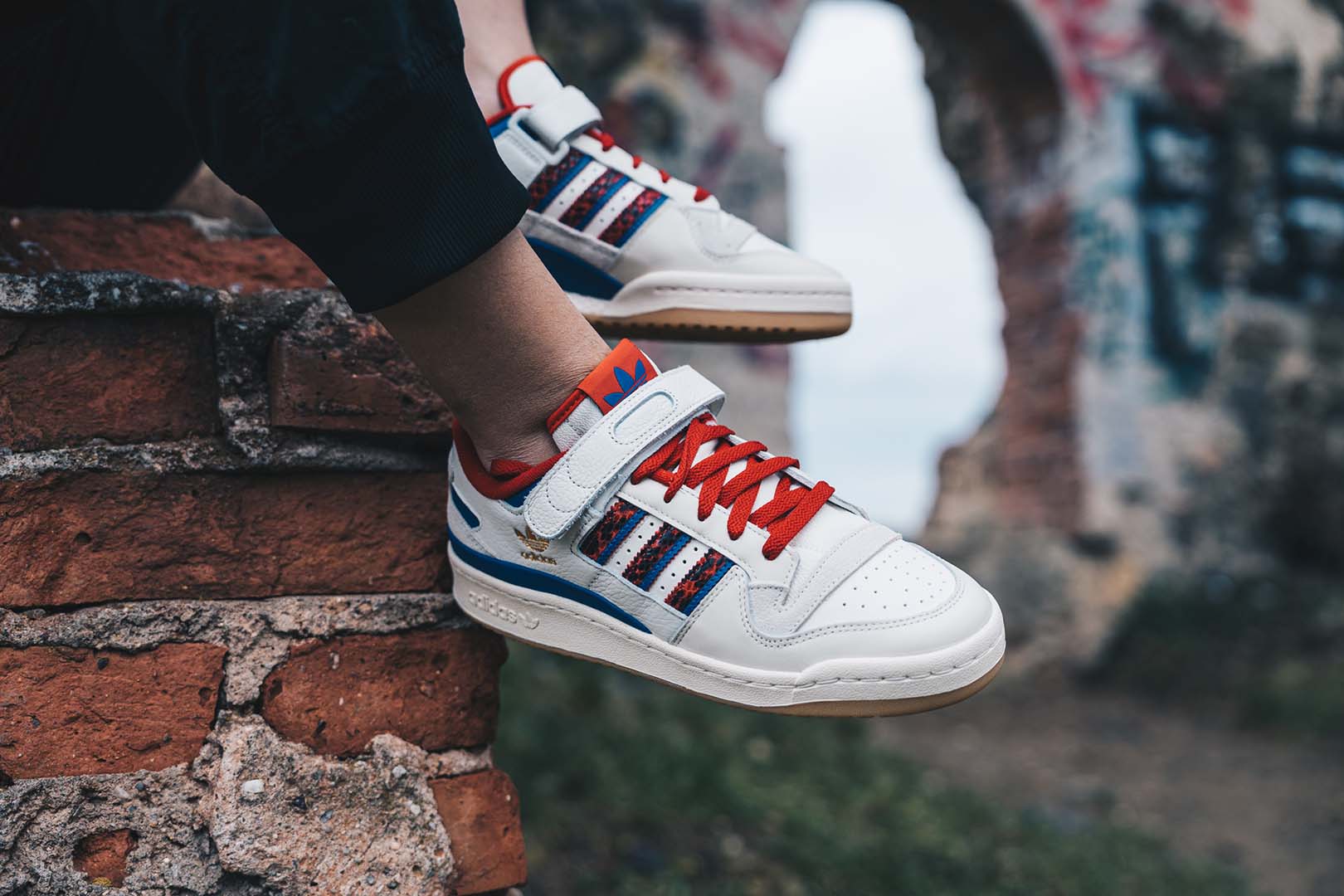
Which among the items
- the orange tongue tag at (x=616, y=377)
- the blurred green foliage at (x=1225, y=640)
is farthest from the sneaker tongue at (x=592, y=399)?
the blurred green foliage at (x=1225, y=640)

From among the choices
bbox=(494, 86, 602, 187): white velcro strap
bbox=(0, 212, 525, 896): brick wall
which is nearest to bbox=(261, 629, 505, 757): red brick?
bbox=(0, 212, 525, 896): brick wall

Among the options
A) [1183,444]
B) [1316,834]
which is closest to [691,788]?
[1316,834]

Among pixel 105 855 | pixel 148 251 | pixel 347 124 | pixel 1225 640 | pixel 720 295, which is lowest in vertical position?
pixel 1225 640

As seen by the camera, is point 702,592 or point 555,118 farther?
point 555,118

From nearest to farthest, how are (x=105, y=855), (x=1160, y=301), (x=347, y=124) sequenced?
(x=347, y=124) → (x=105, y=855) → (x=1160, y=301)

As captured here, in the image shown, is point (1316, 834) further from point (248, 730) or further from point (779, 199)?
point (248, 730)

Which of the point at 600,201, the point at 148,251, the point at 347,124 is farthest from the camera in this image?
the point at 600,201

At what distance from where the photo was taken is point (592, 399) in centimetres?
91

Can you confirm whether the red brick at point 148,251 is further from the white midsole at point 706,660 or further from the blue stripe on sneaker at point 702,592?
the blue stripe on sneaker at point 702,592

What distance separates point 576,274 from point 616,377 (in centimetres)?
35

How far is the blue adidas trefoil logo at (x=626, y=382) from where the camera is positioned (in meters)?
0.92

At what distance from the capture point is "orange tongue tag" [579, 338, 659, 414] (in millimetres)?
910

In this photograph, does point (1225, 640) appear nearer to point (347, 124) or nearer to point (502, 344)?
point (502, 344)

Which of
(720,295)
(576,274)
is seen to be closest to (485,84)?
(576,274)
